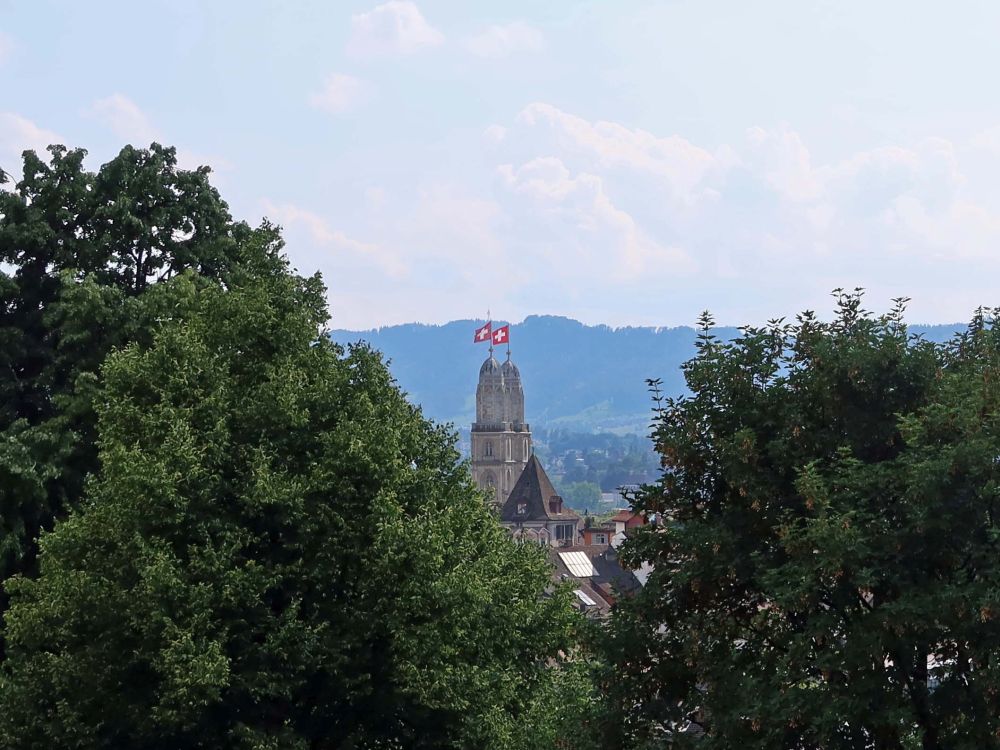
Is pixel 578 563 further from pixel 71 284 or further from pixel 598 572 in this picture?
pixel 71 284

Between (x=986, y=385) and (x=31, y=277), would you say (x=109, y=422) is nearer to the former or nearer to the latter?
(x=31, y=277)

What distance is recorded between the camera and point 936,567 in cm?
1881

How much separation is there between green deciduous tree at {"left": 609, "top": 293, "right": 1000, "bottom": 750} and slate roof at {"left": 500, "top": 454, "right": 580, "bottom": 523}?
533 feet

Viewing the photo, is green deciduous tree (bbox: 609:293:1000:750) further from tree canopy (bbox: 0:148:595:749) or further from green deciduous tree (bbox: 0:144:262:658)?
green deciduous tree (bbox: 0:144:262:658)

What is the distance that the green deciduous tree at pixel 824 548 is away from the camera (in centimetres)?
1811

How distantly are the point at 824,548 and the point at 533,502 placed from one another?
169016 mm

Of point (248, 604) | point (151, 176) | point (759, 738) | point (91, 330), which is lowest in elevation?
point (759, 738)

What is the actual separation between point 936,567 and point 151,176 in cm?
2305

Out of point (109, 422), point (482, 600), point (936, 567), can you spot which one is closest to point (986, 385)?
point (936, 567)

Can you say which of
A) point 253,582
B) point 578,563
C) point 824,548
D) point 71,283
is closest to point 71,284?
point 71,283

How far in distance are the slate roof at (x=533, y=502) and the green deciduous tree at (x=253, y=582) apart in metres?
155

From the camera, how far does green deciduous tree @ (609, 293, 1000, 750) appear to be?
1811 centimetres

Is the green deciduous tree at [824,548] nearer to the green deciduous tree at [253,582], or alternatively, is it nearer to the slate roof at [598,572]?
the green deciduous tree at [253,582]

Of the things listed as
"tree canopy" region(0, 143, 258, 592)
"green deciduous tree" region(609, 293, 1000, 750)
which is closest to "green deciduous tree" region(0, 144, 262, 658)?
"tree canopy" region(0, 143, 258, 592)
